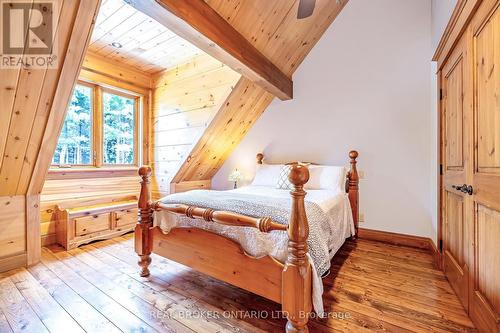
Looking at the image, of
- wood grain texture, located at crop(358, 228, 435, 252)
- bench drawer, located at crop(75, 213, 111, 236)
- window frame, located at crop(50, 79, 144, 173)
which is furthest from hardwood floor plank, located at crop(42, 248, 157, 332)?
wood grain texture, located at crop(358, 228, 435, 252)

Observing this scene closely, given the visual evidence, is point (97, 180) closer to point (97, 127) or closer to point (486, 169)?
point (97, 127)

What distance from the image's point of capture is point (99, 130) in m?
3.38

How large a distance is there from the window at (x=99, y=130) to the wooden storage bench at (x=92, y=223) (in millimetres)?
747

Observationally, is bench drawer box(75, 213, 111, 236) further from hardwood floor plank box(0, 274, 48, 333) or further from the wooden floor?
hardwood floor plank box(0, 274, 48, 333)

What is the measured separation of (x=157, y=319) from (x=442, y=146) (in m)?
2.76

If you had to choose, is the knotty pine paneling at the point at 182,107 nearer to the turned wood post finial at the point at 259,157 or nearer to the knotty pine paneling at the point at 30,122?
the turned wood post finial at the point at 259,157

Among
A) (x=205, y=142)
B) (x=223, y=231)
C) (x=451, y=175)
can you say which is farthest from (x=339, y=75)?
(x=223, y=231)

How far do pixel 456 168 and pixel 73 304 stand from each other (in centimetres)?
305

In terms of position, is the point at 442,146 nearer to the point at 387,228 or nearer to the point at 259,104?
the point at 387,228

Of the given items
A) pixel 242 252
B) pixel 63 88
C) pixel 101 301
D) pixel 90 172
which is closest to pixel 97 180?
pixel 90 172

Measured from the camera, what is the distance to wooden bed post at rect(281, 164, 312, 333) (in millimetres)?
1184

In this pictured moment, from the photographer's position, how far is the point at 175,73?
3.46 m

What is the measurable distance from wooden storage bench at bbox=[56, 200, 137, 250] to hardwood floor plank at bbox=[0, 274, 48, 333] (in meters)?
0.81

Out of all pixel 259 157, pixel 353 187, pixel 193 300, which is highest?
pixel 259 157
